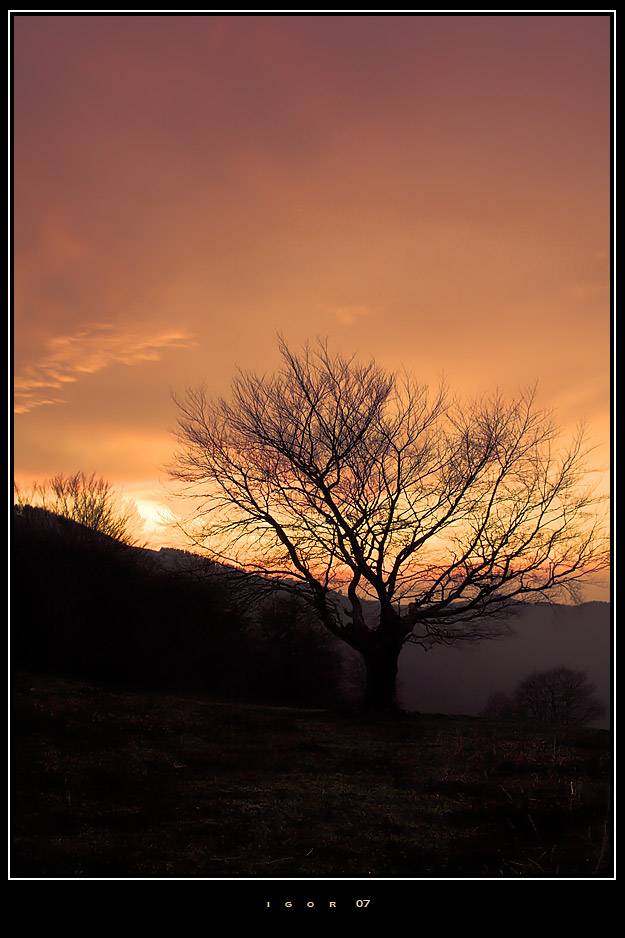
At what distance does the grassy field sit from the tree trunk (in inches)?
135

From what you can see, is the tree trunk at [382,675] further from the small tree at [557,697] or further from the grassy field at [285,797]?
the small tree at [557,697]

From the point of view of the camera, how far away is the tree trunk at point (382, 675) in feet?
46.9

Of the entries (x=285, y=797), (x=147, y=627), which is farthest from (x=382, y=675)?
(x=285, y=797)

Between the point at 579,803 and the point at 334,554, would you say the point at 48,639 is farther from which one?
the point at 579,803

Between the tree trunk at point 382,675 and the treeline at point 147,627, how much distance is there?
8.02 ft

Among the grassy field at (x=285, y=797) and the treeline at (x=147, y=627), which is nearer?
the grassy field at (x=285, y=797)

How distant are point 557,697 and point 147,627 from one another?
15.4 m

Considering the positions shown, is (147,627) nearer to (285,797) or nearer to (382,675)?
(382,675)

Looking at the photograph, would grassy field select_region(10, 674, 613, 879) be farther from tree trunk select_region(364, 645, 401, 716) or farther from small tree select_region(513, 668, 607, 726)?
small tree select_region(513, 668, 607, 726)

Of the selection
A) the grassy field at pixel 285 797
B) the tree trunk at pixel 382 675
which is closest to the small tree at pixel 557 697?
the tree trunk at pixel 382 675

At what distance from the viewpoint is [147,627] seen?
1717cm

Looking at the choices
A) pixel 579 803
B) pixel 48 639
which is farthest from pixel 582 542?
pixel 48 639

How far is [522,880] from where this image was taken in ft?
13.3

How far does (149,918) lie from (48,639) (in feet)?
39.7
